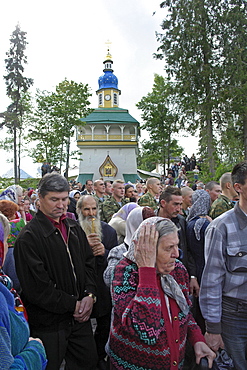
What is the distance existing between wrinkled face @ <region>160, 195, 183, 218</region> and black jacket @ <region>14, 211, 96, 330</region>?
1580 millimetres

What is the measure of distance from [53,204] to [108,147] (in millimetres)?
42006

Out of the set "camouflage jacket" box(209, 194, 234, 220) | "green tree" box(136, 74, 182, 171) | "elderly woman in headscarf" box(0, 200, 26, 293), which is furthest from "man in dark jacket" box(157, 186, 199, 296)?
"green tree" box(136, 74, 182, 171)

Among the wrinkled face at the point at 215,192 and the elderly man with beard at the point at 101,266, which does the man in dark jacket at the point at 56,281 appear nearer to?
the elderly man with beard at the point at 101,266

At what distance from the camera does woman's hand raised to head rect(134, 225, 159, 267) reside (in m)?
2.06

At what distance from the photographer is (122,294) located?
85.0 inches

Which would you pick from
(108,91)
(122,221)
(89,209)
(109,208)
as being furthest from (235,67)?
(108,91)

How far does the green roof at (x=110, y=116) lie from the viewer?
45.0m

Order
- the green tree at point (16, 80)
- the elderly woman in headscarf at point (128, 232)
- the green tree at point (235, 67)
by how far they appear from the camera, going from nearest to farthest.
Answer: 1. the elderly woman in headscarf at point (128, 232)
2. the green tree at point (235, 67)
3. the green tree at point (16, 80)

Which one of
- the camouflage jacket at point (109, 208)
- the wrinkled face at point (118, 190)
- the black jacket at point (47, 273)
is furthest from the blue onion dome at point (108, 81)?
the black jacket at point (47, 273)

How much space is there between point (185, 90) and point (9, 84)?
14.9 metres

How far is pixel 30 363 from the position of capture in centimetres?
172

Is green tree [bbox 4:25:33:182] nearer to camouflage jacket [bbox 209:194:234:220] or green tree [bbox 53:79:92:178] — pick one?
green tree [bbox 53:79:92:178]

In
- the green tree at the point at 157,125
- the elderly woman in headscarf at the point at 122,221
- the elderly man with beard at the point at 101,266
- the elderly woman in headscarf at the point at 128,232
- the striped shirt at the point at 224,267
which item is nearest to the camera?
the striped shirt at the point at 224,267

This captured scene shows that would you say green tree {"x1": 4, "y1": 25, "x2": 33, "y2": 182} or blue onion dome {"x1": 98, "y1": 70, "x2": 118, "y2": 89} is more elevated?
blue onion dome {"x1": 98, "y1": 70, "x2": 118, "y2": 89}
